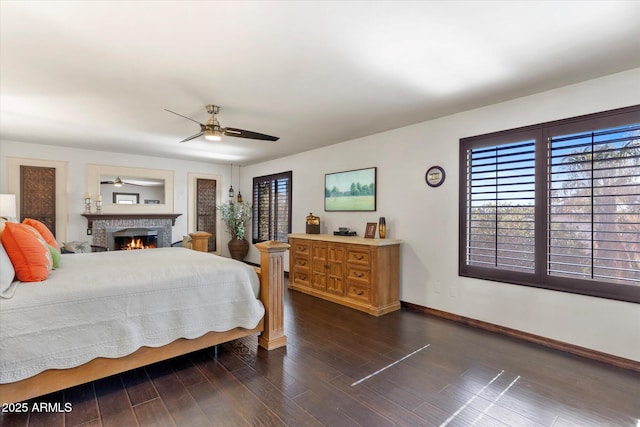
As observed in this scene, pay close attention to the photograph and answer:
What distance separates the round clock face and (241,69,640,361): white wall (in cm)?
7

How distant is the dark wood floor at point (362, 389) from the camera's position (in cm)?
194

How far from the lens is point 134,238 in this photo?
6523mm

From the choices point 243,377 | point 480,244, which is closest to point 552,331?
point 480,244

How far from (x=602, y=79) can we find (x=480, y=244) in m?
1.87

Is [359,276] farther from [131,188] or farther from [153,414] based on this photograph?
[131,188]

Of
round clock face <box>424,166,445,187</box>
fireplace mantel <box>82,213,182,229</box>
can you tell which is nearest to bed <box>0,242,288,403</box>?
round clock face <box>424,166,445,187</box>

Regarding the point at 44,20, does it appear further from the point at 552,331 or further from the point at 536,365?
the point at 552,331

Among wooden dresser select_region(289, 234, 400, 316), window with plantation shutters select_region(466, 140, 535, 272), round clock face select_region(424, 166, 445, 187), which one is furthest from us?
wooden dresser select_region(289, 234, 400, 316)

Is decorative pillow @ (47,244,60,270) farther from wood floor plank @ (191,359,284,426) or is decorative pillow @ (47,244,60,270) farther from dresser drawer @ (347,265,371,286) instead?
dresser drawer @ (347,265,371,286)

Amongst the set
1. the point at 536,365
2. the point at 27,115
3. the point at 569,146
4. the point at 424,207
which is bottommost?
the point at 536,365

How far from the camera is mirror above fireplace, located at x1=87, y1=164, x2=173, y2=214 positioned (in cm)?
608

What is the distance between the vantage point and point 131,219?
21.1 ft

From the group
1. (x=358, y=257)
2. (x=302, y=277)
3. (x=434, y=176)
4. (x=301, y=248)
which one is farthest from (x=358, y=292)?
(x=434, y=176)

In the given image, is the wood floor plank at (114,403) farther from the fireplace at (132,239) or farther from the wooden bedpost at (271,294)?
the fireplace at (132,239)
